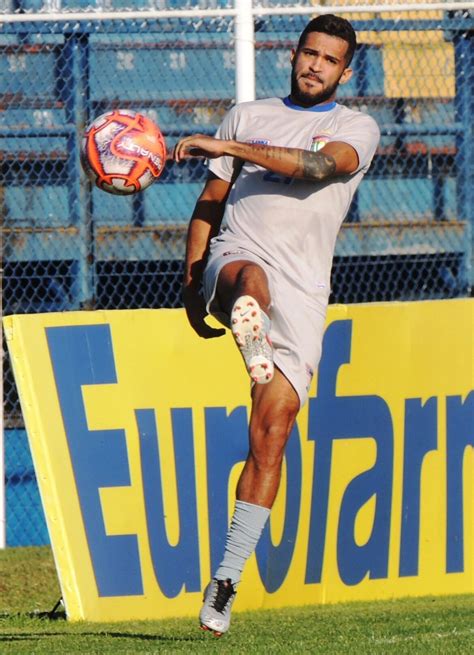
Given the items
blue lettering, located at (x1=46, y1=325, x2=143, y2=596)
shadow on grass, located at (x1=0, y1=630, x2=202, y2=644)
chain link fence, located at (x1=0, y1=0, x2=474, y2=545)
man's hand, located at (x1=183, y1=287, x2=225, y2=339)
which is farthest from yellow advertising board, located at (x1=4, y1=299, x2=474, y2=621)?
chain link fence, located at (x1=0, y1=0, x2=474, y2=545)

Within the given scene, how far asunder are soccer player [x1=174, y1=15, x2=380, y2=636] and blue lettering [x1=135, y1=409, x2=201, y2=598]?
1424mm

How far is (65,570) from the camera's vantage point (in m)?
6.91

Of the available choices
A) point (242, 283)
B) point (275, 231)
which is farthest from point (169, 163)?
point (242, 283)

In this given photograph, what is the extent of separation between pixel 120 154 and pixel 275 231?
68 cm

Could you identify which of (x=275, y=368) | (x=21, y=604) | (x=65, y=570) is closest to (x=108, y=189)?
(x=275, y=368)

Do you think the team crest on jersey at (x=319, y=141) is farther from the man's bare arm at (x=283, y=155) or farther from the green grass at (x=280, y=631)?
the green grass at (x=280, y=631)

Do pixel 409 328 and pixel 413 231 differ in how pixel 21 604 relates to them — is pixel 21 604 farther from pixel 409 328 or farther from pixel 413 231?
pixel 413 231

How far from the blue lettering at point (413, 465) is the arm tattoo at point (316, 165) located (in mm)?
2360

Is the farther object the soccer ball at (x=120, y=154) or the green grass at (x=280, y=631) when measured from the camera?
the soccer ball at (x=120, y=154)

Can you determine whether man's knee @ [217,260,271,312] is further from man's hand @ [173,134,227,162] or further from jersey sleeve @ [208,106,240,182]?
jersey sleeve @ [208,106,240,182]

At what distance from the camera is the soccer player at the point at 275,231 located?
5.35 m

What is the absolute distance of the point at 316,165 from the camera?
5.48m

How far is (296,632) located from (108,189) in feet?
6.48

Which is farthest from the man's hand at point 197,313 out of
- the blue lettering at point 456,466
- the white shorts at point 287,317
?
the blue lettering at point 456,466
